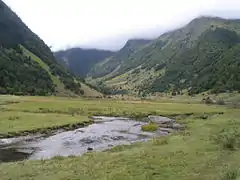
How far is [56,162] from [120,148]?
35.5ft

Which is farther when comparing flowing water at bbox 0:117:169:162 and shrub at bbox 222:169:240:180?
flowing water at bbox 0:117:169:162

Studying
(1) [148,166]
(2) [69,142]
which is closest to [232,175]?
(1) [148,166]

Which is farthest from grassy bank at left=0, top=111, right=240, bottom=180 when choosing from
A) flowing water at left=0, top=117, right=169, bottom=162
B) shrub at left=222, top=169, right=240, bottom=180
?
flowing water at left=0, top=117, right=169, bottom=162

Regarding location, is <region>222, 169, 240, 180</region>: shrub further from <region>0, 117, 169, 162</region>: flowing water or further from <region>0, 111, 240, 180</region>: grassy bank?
<region>0, 117, 169, 162</region>: flowing water

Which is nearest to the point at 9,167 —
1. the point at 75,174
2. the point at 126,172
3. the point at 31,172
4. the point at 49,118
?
the point at 31,172

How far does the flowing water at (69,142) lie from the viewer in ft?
158

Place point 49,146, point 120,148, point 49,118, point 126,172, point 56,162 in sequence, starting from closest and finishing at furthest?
point 126,172 → point 56,162 → point 120,148 → point 49,146 → point 49,118

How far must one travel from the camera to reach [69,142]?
5912 centimetres

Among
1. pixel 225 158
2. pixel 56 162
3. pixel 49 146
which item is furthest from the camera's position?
pixel 49 146

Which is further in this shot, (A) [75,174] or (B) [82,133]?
(B) [82,133]

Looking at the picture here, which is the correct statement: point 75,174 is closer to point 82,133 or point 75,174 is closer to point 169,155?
point 169,155

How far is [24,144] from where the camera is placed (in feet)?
186

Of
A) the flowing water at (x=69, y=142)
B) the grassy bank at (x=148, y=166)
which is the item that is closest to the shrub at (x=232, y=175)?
the grassy bank at (x=148, y=166)

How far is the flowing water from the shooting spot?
48281 millimetres
